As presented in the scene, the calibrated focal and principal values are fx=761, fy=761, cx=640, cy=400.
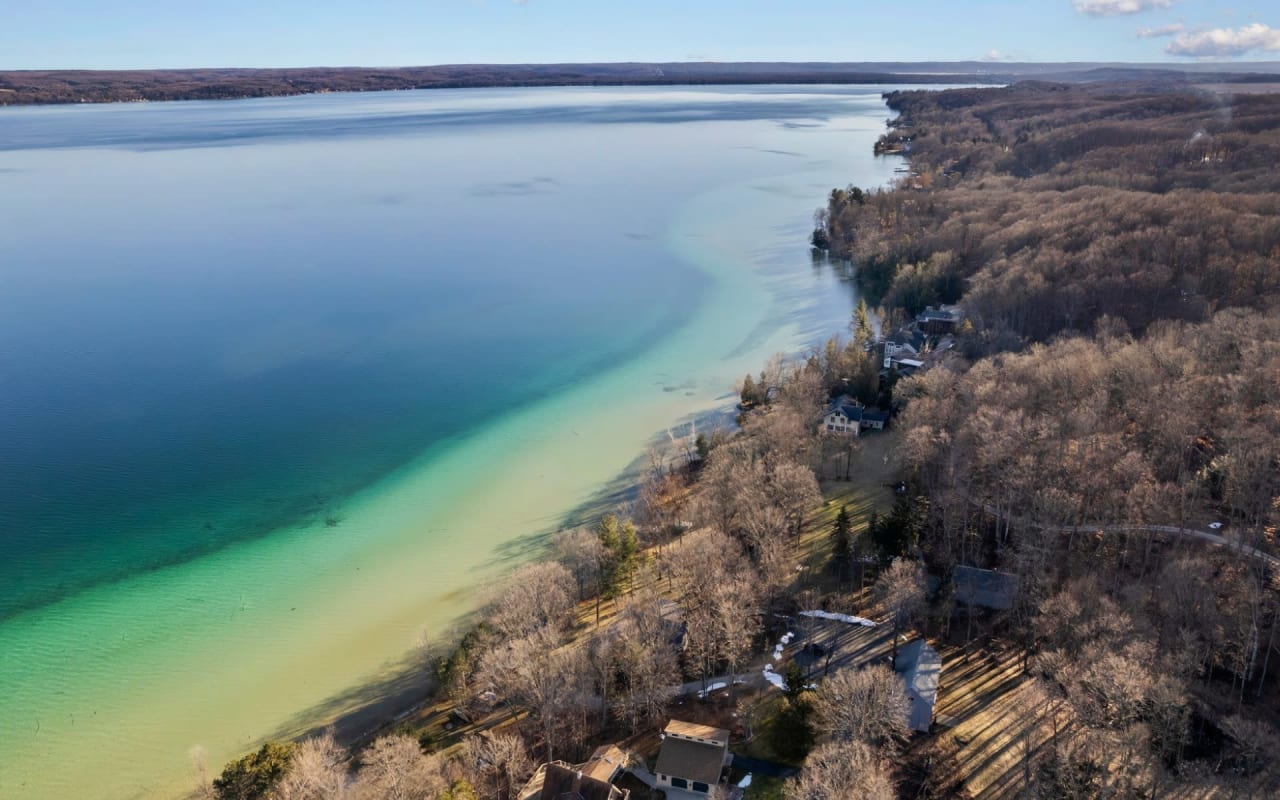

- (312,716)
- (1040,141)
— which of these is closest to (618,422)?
(312,716)

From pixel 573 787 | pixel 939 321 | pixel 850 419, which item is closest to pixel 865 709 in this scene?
pixel 573 787

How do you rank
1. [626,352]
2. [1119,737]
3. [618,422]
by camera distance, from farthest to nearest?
1. [626,352]
2. [618,422]
3. [1119,737]

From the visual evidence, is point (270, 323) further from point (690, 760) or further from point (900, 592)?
point (900, 592)

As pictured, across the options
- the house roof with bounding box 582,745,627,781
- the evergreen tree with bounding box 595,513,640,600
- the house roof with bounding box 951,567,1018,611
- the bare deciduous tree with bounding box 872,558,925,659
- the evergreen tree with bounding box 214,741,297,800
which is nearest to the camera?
the evergreen tree with bounding box 214,741,297,800

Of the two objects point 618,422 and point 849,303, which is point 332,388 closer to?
point 618,422

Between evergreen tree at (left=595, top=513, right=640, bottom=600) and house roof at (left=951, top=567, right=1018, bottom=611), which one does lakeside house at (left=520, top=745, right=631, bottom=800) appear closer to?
evergreen tree at (left=595, top=513, right=640, bottom=600)

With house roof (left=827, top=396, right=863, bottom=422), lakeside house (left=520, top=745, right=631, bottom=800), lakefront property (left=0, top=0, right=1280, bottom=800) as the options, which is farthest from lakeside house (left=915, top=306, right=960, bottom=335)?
lakeside house (left=520, top=745, right=631, bottom=800)
